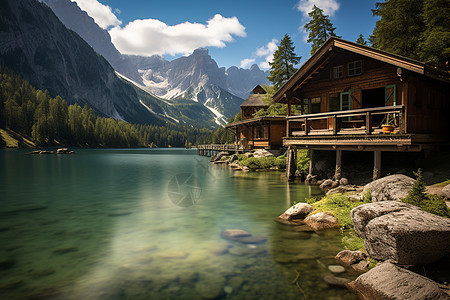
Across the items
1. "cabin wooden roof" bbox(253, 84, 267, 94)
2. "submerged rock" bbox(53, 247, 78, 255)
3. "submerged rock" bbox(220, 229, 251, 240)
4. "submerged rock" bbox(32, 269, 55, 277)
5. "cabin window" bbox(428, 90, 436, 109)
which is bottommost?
"submerged rock" bbox(53, 247, 78, 255)

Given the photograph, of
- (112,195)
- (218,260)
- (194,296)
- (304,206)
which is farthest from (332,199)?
(112,195)

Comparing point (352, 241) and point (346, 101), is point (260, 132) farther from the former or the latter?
point (352, 241)

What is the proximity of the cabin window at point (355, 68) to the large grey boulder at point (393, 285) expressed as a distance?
1684cm

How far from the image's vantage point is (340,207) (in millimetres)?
11672

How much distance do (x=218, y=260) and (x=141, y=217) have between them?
6.52m

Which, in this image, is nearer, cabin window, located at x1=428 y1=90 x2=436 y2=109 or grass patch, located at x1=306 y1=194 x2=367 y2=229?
grass patch, located at x1=306 y1=194 x2=367 y2=229

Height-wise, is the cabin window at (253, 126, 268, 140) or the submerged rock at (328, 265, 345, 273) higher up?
the cabin window at (253, 126, 268, 140)

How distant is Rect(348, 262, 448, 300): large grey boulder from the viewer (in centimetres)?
527

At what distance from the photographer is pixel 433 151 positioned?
1700cm

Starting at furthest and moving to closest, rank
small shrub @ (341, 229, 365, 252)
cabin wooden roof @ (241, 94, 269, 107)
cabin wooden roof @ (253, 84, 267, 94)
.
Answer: cabin wooden roof @ (253, 84, 267, 94)
cabin wooden roof @ (241, 94, 269, 107)
small shrub @ (341, 229, 365, 252)

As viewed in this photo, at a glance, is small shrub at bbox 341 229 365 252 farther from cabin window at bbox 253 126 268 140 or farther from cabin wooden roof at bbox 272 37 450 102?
cabin window at bbox 253 126 268 140

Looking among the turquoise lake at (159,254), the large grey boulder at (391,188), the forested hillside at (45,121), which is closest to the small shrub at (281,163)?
the turquoise lake at (159,254)

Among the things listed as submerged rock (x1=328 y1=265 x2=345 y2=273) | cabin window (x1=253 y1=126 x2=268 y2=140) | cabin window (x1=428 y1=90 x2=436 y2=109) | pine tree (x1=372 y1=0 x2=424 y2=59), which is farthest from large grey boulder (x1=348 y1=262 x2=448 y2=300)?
cabin window (x1=253 y1=126 x2=268 y2=140)

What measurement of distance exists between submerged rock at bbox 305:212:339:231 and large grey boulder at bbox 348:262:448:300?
4105mm
